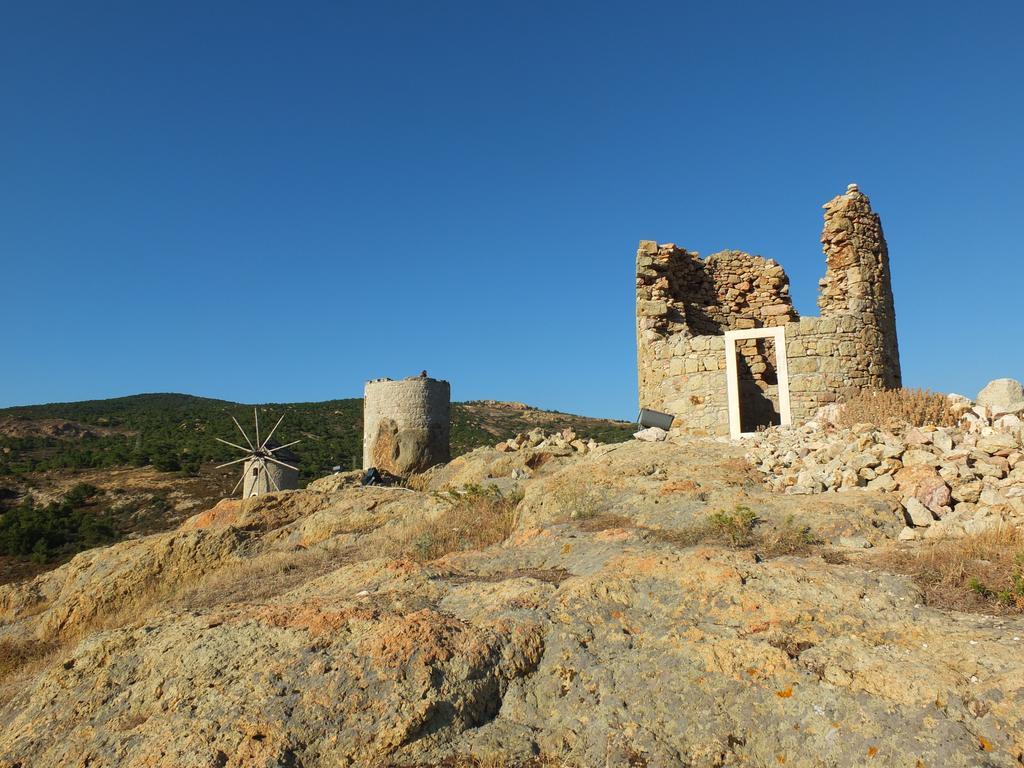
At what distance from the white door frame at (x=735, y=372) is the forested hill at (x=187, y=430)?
20140mm

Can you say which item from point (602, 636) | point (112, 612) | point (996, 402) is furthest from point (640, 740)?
point (996, 402)

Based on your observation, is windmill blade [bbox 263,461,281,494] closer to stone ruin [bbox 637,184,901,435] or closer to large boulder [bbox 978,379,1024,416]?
stone ruin [bbox 637,184,901,435]

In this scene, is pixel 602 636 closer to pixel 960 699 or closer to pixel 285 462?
pixel 960 699

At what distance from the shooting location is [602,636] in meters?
4.47

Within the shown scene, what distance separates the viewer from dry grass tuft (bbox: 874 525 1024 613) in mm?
4445

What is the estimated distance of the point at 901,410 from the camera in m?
→ 9.87

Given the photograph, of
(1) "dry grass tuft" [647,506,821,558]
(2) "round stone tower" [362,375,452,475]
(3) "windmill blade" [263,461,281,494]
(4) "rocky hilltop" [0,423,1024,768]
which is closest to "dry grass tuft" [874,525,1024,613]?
(4) "rocky hilltop" [0,423,1024,768]

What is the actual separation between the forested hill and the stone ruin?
1854 centimetres

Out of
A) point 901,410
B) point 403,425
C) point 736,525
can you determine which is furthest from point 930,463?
point 403,425

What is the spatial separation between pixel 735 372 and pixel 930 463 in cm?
495

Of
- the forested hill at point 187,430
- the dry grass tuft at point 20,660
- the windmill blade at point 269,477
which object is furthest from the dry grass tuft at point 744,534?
the forested hill at point 187,430

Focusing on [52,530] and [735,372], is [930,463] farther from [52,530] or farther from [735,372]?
[52,530]

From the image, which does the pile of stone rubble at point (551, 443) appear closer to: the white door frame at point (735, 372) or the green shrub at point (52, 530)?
the white door frame at point (735, 372)

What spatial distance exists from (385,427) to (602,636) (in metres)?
12.1
